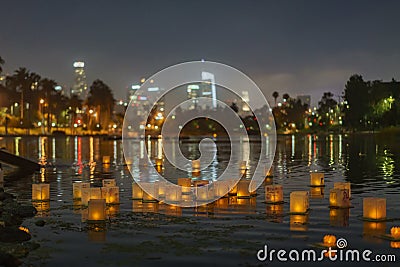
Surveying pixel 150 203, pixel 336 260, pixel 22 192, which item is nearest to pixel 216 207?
pixel 150 203

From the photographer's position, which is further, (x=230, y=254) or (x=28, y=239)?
(x=28, y=239)

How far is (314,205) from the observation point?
55.4ft

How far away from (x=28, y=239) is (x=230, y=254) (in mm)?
4346

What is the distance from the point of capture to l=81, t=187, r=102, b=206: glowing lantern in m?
16.7

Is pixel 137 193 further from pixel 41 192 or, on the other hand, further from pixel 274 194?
pixel 274 194

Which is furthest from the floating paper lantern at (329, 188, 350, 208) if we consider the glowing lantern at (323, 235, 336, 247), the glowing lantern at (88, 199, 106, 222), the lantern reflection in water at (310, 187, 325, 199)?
the glowing lantern at (88, 199, 106, 222)

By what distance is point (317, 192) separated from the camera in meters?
20.2

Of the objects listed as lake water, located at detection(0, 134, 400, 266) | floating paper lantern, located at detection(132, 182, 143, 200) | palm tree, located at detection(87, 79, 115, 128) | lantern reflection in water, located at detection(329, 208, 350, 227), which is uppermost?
palm tree, located at detection(87, 79, 115, 128)

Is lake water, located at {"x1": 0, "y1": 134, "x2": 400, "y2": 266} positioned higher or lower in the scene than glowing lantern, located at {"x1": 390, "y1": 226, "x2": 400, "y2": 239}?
lower

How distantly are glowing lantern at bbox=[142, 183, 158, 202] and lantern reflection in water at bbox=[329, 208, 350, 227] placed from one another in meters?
5.43

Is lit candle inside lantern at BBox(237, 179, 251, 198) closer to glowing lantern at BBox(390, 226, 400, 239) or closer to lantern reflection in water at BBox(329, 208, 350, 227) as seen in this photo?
lantern reflection in water at BBox(329, 208, 350, 227)

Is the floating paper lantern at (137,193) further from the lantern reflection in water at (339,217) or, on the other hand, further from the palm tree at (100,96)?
the palm tree at (100,96)

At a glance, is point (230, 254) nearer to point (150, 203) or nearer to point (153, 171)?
point (150, 203)

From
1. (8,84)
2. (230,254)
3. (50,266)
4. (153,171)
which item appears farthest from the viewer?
(8,84)
